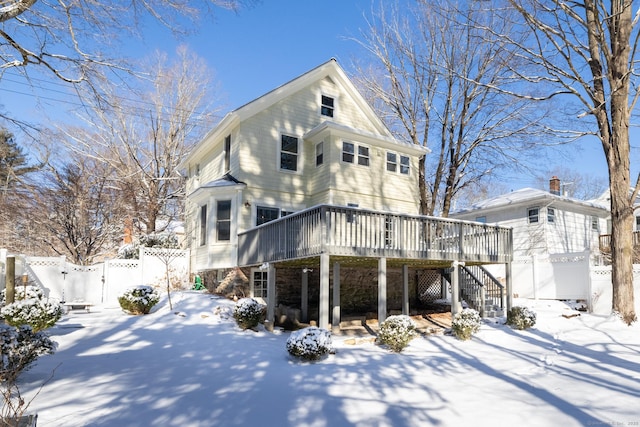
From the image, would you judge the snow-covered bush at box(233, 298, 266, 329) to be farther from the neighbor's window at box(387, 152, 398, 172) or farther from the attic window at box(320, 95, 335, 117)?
the attic window at box(320, 95, 335, 117)

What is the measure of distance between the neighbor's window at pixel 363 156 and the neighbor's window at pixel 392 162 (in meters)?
1.29

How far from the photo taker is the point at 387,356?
9.52m

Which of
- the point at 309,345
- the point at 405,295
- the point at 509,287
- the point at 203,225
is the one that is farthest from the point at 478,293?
the point at 203,225

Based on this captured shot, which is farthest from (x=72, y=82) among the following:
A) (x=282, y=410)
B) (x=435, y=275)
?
(x=435, y=275)

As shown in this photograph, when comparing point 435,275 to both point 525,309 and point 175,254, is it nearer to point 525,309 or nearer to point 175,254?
point 525,309

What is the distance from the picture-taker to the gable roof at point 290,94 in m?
16.5

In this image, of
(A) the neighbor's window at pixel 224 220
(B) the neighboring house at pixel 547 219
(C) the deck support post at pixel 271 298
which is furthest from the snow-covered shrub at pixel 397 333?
(B) the neighboring house at pixel 547 219

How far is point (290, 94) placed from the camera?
58.9 feet

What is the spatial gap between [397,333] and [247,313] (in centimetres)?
438

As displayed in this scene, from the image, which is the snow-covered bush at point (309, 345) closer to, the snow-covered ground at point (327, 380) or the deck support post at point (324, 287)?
the snow-covered ground at point (327, 380)

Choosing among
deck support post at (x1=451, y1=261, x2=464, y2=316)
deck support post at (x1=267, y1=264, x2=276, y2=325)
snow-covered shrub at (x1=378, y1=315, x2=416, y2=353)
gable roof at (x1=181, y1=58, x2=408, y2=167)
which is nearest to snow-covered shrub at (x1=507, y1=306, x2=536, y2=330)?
deck support post at (x1=451, y1=261, x2=464, y2=316)

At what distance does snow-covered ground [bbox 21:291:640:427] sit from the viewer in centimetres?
559

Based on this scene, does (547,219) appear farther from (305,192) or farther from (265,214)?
(265,214)

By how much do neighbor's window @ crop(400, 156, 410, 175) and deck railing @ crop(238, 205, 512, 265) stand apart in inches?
226
